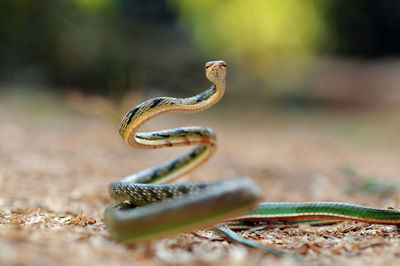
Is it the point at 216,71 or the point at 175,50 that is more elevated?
the point at 175,50

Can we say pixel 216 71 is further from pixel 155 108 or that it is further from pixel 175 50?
pixel 175 50

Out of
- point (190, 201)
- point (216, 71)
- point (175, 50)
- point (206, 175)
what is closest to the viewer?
point (190, 201)

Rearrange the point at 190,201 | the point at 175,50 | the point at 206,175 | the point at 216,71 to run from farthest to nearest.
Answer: the point at 175,50, the point at 206,175, the point at 216,71, the point at 190,201

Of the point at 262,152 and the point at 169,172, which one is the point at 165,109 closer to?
the point at 169,172

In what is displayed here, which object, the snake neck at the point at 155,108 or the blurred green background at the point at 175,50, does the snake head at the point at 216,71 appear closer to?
the snake neck at the point at 155,108

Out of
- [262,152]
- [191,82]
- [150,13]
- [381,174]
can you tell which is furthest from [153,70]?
[381,174]

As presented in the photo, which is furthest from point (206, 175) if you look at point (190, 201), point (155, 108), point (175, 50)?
point (175, 50)

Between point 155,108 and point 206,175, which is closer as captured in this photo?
point 155,108

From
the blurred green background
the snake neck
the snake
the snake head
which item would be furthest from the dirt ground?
the blurred green background
